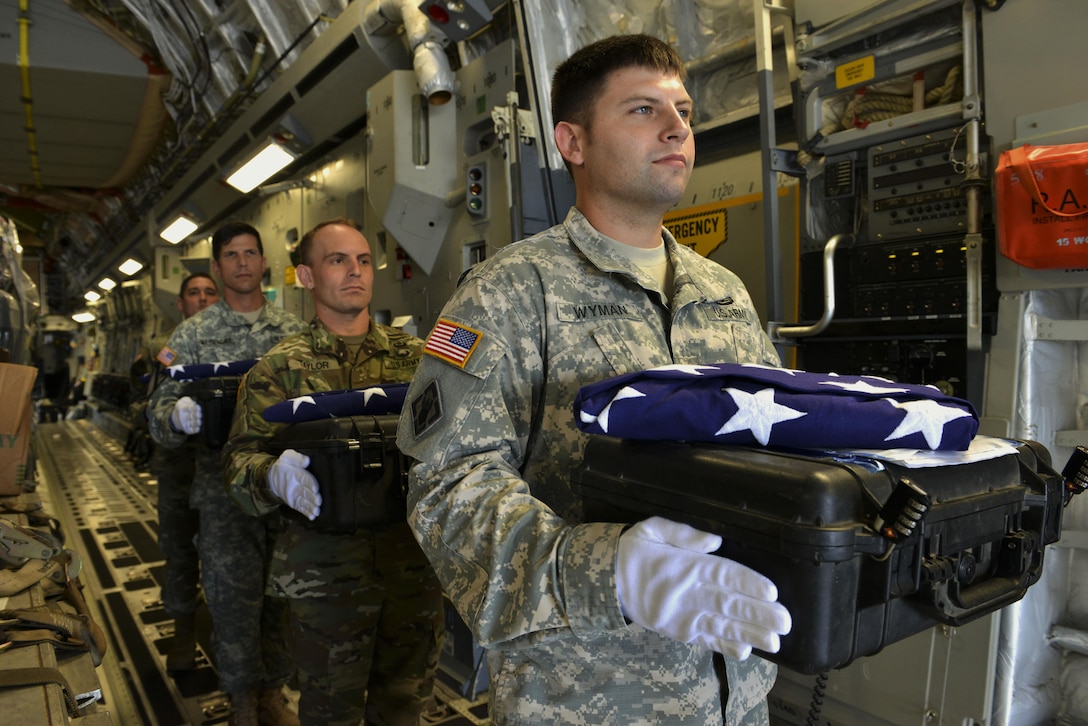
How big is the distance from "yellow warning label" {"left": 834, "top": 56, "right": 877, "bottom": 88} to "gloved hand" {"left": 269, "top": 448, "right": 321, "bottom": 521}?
7.22 ft

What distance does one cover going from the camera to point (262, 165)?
6098 millimetres

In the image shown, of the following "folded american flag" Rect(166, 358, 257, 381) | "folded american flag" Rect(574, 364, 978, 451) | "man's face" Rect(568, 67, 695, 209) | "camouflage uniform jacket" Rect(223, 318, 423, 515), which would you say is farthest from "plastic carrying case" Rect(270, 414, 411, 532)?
→ "folded american flag" Rect(166, 358, 257, 381)

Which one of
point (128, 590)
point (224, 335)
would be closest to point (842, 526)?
point (224, 335)

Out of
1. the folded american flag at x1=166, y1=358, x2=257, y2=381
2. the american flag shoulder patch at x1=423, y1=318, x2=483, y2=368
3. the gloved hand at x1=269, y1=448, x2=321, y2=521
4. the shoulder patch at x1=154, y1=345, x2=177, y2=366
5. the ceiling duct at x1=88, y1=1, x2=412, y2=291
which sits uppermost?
the ceiling duct at x1=88, y1=1, x2=412, y2=291

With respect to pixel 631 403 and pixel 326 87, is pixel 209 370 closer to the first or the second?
pixel 326 87

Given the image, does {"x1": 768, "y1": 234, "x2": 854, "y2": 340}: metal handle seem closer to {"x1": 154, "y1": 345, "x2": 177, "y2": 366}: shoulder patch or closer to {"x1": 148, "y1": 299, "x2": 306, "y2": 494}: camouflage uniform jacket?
{"x1": 148, "y1": 299, "x2": 306, "y2": 494}: camouflage uniform jacket

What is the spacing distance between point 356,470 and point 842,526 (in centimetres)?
143

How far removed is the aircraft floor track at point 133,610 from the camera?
121 inches

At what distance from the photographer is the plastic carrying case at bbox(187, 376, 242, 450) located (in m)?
3.03

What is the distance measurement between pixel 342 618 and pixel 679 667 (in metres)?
1.35

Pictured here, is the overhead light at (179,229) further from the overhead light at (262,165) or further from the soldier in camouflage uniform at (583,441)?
the soldier in camouflage uniform at (583,441)

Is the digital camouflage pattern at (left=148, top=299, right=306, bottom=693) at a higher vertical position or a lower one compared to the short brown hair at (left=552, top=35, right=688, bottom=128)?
lower

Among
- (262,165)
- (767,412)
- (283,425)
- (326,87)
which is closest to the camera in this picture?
(767,412)

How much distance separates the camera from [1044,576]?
220cm
